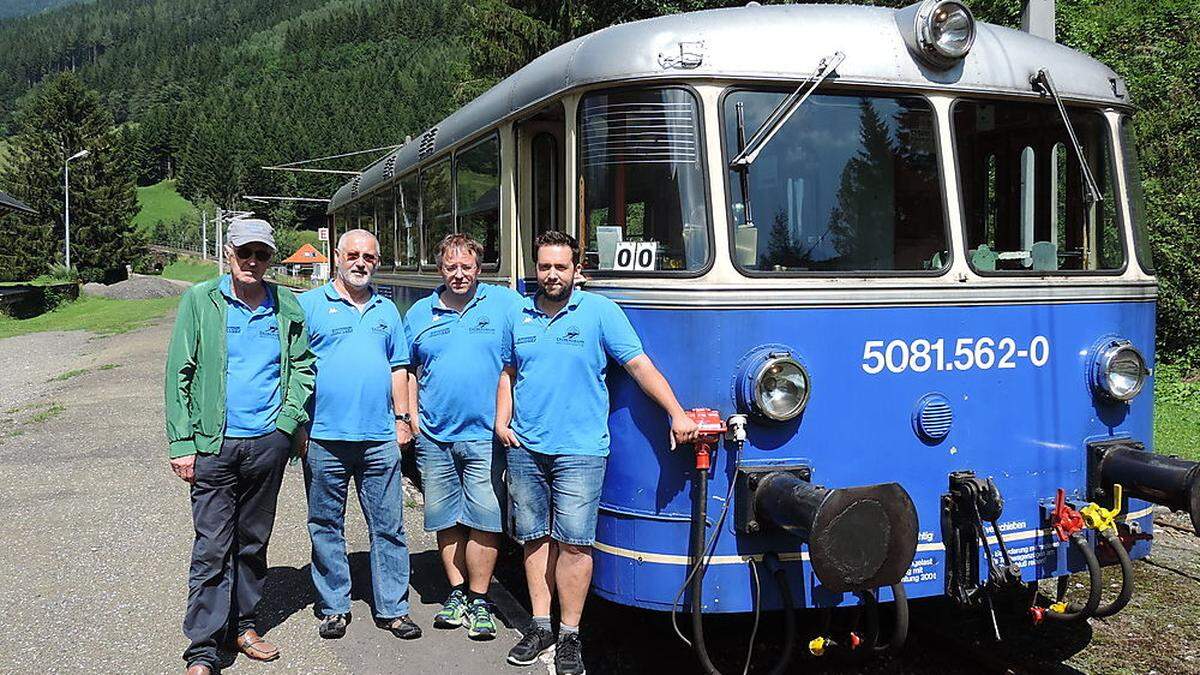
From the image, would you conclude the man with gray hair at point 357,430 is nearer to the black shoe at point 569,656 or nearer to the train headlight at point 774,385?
the black shoe at point 569,656

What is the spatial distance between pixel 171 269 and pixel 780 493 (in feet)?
270

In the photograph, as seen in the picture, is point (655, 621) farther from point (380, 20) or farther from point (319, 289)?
point (380, 20)

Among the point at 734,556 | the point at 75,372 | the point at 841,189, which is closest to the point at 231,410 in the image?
the point at 734,556

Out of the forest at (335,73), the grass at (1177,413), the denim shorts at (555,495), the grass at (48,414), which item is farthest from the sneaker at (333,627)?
the grass at (48,414)

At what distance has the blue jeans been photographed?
16.0 ft

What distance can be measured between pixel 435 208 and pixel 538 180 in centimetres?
218

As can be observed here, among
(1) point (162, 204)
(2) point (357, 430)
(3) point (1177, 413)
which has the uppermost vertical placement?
(1) point (162, 204)

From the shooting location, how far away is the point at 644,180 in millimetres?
4238

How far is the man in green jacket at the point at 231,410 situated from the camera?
14.4 ft

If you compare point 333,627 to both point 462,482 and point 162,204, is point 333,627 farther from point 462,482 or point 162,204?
point 162,204

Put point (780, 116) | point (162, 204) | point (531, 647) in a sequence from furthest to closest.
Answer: point (162, 204) < point (531, 647) < point (780, 116)

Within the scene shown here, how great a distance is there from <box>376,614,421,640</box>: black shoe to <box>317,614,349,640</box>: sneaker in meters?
0.18

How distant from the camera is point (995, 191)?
4.89 meters

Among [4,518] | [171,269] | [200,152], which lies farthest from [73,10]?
[4,518]
